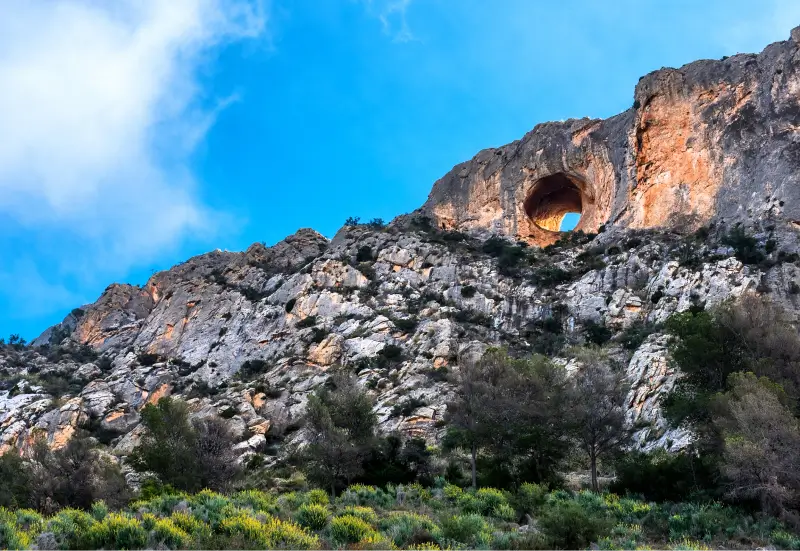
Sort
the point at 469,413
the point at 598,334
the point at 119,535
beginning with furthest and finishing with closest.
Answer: the point at 598,334 < the point at 469,413 < the point at 119,535

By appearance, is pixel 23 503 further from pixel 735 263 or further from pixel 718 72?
pixel 718 72

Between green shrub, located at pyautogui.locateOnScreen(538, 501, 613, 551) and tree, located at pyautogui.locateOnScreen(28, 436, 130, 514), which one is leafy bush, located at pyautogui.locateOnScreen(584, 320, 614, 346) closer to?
green shrub, located at pyautogui.locateOnScreen(538, 501, 613, 551)

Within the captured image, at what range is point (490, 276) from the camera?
172 ft

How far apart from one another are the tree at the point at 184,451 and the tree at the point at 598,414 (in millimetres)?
15153

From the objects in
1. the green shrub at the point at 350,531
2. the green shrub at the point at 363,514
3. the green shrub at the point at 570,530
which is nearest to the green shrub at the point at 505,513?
the green shrub at the point at 363,514

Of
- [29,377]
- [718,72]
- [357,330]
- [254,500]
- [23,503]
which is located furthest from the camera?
[29,377]

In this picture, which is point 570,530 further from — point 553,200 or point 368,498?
point 553,200

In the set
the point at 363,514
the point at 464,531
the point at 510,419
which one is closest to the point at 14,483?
the point at 363,514

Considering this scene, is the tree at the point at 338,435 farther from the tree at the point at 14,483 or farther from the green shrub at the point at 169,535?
the green shrub at the point at 169,535

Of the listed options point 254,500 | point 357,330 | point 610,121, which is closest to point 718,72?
point 610,121

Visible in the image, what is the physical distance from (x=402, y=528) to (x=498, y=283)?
135ft

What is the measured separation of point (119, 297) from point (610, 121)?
6685 centimetres

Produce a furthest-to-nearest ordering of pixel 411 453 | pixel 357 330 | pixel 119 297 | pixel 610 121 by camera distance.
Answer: pixel 119 297 → pixel 610 121 → pixel 357 330 → pixel 411 453

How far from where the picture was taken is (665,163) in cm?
5097
